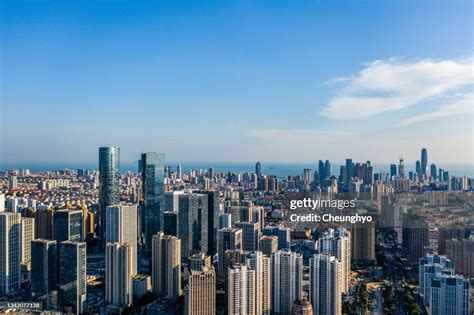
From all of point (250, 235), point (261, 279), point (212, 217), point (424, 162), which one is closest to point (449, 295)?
point (424, 162)

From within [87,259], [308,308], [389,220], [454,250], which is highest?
[389,220]

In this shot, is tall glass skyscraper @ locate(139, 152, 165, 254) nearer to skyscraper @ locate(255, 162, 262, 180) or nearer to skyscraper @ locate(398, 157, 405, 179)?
skyscraper @ locate(255, 162, 262, 180)

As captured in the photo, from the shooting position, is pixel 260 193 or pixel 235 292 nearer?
pixel 235 292

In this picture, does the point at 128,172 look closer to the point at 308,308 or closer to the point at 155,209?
the point at 155,209

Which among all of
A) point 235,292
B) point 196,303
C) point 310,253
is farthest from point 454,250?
point 196,303

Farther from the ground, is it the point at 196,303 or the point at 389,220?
the point at 389,220

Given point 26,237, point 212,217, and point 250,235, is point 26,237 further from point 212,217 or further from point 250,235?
point 250,235
